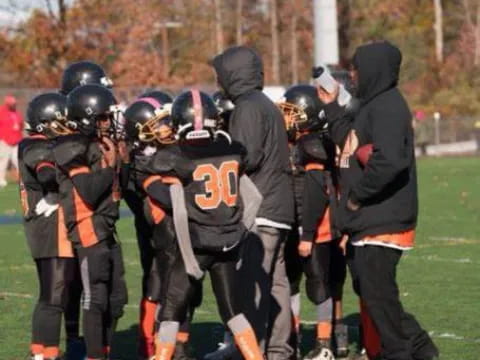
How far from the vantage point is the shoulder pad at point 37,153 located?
883cm

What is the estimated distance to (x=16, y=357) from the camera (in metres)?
9.54

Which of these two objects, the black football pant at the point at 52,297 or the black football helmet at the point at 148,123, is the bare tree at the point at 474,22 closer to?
the black football helmet at the point at 148,123

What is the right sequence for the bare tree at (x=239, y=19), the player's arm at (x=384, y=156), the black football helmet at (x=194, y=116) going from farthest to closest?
the bare tree at (x=239, y=19) < the black football helmet at (x=194, y=116) < the player's arm at (x=384, y=156)

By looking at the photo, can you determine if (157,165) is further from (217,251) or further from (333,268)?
(333,268)

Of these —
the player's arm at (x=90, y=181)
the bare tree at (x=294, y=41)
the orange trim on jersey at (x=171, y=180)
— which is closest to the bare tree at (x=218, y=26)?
the bare tree at (x=294, y=41)

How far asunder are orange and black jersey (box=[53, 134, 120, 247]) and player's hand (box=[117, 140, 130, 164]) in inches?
8.9

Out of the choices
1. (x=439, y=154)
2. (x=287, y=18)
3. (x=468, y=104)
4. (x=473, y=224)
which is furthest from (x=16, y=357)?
(x=287, y=18)

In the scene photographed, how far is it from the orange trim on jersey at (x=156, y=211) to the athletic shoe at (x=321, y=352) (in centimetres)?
138

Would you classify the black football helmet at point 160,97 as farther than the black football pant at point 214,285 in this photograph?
Yes

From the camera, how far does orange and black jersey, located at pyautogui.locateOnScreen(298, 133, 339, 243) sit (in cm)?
927

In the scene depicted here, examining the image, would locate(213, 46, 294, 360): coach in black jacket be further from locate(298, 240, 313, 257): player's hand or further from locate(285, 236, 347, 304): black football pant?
locate(285, 236, 347, 304): black football pant

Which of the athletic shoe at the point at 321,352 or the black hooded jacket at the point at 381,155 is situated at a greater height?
the black hooded jacket at the point at 381,155

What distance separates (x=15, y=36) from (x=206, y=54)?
53.7ft

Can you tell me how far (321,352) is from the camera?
366 inches
